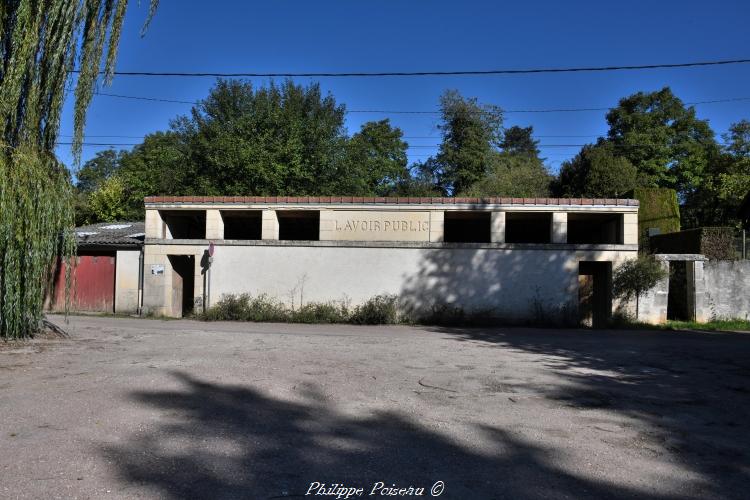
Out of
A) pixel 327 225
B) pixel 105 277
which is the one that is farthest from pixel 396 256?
pixel 105 277

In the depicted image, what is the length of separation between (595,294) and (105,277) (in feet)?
57.5

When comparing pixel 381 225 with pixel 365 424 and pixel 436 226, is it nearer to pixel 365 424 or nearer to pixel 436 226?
pixel 436 226

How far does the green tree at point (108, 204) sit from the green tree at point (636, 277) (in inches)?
1183

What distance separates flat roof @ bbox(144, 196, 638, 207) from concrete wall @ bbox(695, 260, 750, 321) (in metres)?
3.84

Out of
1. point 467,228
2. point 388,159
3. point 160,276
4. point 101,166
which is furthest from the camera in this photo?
point 101,166

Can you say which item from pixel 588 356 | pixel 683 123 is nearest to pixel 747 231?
pixel 588 356

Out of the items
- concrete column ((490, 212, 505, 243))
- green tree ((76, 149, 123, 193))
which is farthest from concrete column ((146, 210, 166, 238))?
green tree ((76, 149, 123, 193))

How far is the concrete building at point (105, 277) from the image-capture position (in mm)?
20516

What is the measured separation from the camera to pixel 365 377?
7.92m

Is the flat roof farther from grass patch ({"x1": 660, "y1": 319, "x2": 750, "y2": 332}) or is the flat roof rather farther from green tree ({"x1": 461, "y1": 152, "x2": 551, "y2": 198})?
green tree ({"x1": 461, "y1": 152, "x2": 551, "y2": 198})

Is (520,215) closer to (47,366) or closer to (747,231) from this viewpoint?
(747,231)

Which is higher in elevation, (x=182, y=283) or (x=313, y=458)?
(x=182, y=283)

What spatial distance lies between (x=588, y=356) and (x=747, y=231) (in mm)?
13852

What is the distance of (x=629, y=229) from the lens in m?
18.7
